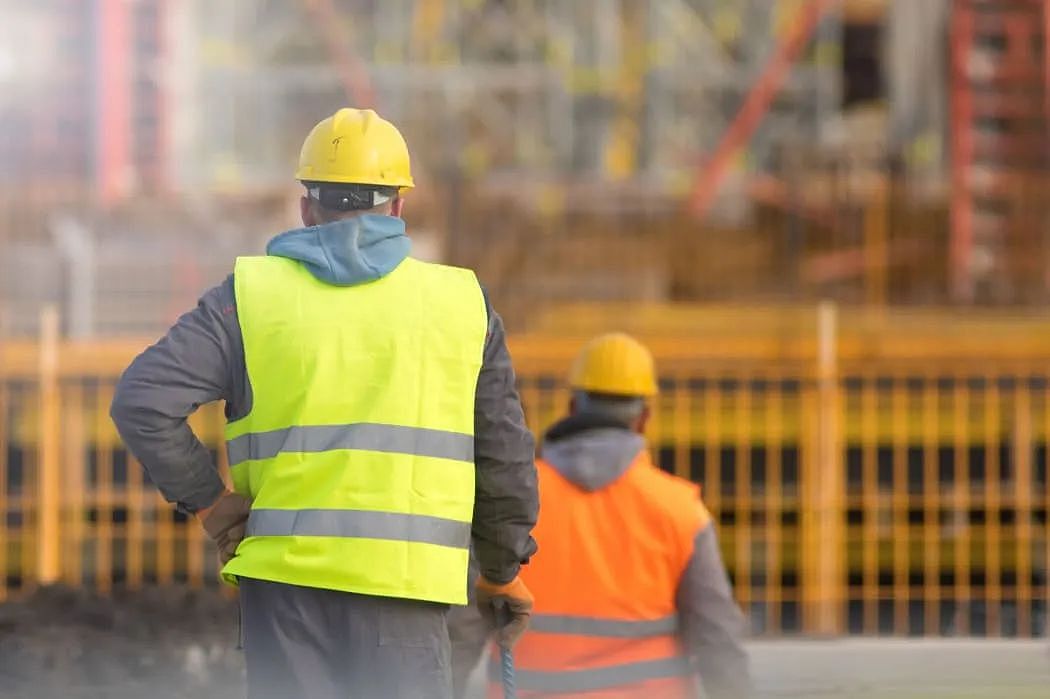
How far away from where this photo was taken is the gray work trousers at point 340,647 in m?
3.05

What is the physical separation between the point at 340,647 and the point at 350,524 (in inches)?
7.5

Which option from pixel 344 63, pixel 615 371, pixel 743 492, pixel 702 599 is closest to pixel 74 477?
pixel 743 492

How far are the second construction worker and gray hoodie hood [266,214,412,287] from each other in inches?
41.8

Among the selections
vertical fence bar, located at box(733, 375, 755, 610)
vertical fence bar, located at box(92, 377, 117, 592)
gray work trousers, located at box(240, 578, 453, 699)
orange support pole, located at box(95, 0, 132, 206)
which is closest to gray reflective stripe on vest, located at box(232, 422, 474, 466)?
gray work trousers, located at box(240, 578, 453, 699)

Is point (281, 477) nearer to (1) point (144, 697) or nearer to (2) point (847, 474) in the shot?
(1) point (144, 697)

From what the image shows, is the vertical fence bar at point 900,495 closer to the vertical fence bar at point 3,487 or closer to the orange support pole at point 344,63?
the vertical fence bar at point 3,487

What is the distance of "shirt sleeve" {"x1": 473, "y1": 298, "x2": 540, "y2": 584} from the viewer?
3.16 metres

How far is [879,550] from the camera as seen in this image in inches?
391

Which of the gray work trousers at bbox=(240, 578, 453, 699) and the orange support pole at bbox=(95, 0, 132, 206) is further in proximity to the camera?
the orange support pole at bbox=(95, 0, 132, 206)

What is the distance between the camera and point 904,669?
20.0 ft

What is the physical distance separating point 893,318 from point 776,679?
6.26 metres

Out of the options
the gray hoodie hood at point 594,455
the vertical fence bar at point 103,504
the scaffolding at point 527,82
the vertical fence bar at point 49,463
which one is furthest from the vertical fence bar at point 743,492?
the scaffolding at point 527,82

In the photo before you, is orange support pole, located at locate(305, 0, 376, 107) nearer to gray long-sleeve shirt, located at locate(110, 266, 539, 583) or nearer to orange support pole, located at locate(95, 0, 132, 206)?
orange support pole, located at locate(95, 0, 132, 206)

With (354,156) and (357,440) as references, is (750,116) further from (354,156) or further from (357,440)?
(357,440)
